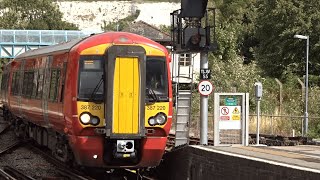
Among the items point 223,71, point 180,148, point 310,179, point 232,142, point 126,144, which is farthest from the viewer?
point 223,71

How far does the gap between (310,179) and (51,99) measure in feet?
26.2

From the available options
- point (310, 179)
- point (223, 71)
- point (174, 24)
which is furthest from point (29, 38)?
point (310, 179)

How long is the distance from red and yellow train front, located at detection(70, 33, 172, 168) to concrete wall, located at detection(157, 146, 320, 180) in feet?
2.27

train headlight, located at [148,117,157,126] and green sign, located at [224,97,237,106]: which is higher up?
green sign, located at [224,97,237,106]

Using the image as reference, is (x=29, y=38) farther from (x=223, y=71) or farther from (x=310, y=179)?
(x=310, y=179)

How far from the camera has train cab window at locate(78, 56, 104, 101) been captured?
538 inches

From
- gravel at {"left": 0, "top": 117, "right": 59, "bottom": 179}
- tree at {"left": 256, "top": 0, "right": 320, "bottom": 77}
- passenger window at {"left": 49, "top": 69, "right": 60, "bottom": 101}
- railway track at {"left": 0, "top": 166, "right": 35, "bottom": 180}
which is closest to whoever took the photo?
railway track at {"left": 0, "top": 166, "right": 35, "bottom": 180}

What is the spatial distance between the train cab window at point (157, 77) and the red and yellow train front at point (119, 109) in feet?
0.07

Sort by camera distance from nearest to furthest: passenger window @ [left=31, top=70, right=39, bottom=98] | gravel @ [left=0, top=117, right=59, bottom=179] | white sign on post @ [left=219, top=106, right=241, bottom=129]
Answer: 1. white sign on post @ [left=219, top=106, right=241, bottom=129]
2. gravel @ [left=0, top=117, right=59, bottom=179]
3. passenger window @ [left=31, top=70, right=39, bottom=98]

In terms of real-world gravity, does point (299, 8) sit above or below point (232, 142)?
above

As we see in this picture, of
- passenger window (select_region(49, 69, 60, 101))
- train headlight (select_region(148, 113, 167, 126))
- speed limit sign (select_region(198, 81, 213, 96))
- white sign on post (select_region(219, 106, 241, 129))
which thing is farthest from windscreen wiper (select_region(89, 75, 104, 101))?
white sign on post (select_region(219, 106, 241, 129))

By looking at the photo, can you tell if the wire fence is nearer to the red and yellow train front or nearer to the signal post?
the signal post

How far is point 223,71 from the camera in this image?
41219 millimetres

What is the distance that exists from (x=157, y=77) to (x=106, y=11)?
134 meters
